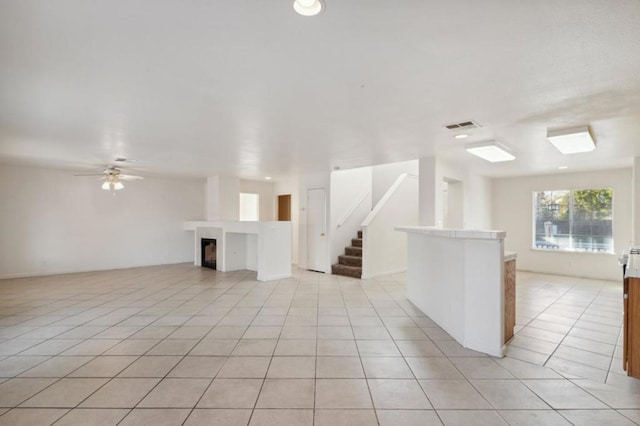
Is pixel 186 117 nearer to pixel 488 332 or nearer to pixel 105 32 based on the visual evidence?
pixel 105 32

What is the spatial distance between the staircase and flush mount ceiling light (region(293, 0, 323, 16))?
19.1ft

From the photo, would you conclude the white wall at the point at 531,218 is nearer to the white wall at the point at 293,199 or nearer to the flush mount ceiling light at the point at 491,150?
the flush mount ceiling light at the point at 491,150

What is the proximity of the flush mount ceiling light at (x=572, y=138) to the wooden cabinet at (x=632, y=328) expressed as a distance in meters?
1.85

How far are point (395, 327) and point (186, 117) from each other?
3569 mm

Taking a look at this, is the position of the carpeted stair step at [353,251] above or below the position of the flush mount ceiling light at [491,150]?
below

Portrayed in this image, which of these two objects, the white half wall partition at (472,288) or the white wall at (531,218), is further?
the white wall at (531,218)

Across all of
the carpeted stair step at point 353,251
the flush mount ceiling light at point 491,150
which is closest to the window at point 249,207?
the carpeted stair step at point 353,251

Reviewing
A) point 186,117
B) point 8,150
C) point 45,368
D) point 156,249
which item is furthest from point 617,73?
point 156,249

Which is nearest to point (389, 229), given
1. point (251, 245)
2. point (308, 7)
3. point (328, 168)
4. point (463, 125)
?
point (328, 168)

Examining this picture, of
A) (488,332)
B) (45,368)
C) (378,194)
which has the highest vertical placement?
(378,194)

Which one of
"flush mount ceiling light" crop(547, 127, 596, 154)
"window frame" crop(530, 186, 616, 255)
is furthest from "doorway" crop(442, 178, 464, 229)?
"window frame" crop(530, 186, 616, 255)

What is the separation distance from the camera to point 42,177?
22.8 ft

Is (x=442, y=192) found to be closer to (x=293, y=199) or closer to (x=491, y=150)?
(x=491, y=150)

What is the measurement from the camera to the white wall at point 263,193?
30.7 ft
